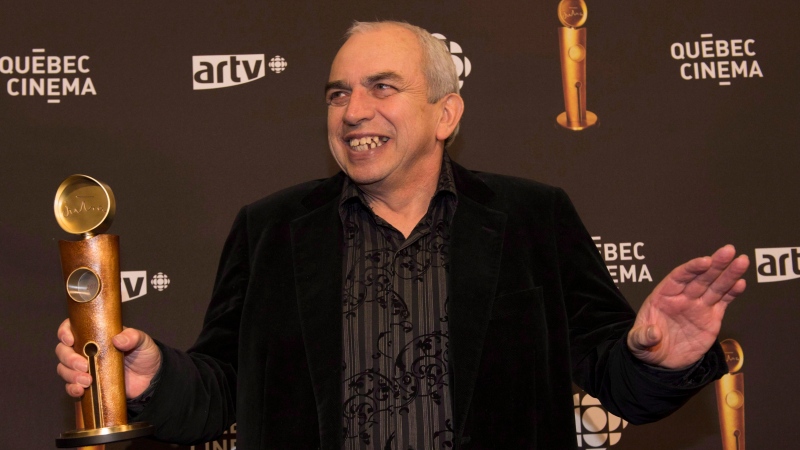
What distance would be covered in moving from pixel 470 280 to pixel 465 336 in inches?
5.4

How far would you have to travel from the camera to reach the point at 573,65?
2803 millimetres

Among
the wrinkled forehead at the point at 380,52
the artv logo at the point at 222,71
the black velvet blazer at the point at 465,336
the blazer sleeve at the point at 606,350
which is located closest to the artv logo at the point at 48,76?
the artv logo at the point at 222,71

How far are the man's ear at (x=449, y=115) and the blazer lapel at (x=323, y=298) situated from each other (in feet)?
1.08

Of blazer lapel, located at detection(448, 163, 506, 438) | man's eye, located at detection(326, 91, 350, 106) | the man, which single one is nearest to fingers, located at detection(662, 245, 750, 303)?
the man

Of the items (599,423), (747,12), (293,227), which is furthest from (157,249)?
(747,12)

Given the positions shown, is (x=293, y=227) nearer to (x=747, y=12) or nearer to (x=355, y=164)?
(x=355, y=164)

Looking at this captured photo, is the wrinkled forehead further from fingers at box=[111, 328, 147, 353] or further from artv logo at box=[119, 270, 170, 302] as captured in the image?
Answer: artv logo at box=[119, 270, 170, 302]

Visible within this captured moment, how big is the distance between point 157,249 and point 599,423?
1543mm

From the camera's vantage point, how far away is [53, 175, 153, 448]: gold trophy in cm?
155

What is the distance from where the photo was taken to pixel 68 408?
263cm

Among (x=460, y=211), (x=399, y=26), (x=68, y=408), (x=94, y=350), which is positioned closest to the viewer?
(x=94, y=350)

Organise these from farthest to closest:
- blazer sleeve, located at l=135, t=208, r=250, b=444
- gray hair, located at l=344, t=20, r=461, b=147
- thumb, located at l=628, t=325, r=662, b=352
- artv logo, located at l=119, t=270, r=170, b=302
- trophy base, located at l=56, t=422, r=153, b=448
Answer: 1. artv logo, located at l=119, t=270, r=170, b=302
2. gray hair, located at l=344, t=20, r=461, b=147
3. blazer sleeve, located at l=135, t=208, r=250, b=444
4. thumb, located at l=628, t=325, r=662, b=352
5. trophy base, located at l=56, t=422, r=153, b=448

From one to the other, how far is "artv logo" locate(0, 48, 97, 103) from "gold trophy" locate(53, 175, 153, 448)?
1290 millimetres
